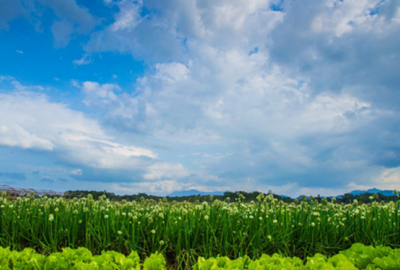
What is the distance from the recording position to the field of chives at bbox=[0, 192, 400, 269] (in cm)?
591

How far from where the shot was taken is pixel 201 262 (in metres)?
3.73

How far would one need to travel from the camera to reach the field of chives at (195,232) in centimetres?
591

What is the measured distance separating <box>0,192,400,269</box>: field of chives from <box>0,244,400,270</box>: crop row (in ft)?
5.12

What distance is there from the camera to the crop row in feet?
12.2

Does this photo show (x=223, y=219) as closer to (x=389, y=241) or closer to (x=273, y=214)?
(x=273, y=214)

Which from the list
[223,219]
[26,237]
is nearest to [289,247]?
[223,219]

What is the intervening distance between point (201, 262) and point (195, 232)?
2338 mm

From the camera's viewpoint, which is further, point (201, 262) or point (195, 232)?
point (195, 232)

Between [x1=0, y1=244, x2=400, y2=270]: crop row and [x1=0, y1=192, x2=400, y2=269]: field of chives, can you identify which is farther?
[x1=0, y1=192, x2=400, y2=269]: field of chives

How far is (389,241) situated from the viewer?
22.0 ft

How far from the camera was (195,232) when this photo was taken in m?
6.04

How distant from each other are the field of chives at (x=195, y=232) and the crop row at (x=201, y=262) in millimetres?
1560

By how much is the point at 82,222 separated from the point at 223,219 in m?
3.03

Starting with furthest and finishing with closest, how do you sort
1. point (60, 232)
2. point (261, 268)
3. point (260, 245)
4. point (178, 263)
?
point (60, 232), point (260, 245), point (178, 263), point (261, 268)
